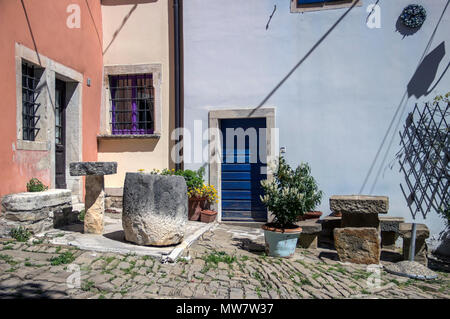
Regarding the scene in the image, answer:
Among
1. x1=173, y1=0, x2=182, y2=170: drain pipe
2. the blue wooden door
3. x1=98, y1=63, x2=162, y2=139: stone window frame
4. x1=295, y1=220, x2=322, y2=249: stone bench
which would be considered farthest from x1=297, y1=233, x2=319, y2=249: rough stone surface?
x1=98, y1=63, x2=162, y2=139: stone window frame

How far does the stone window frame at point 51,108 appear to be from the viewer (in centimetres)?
545

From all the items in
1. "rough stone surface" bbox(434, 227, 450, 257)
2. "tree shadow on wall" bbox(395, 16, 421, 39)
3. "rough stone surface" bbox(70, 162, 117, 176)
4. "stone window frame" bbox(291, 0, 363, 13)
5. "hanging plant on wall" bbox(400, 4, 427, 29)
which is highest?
"stone window frame" bbox(291, 0, 363, 13)

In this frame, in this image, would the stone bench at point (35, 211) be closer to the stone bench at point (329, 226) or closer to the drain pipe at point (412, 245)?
the stone bench at point (329, 226)

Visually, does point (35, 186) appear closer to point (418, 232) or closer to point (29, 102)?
point (29, 102)

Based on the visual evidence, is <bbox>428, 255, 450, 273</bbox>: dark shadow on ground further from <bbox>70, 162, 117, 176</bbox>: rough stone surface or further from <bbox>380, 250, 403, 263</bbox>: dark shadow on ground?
<bbox>70, 162, 117, 176</bbox>: rough stone surface

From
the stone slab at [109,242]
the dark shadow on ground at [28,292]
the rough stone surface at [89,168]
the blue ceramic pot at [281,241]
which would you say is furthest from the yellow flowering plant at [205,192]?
the dark shadow on ground at [28,292]

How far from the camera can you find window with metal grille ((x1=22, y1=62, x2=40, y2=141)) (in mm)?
5852

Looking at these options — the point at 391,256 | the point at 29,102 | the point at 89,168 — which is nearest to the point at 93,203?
the point at 89,168

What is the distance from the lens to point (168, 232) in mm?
4707

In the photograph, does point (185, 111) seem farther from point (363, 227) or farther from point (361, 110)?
point (363, 227)

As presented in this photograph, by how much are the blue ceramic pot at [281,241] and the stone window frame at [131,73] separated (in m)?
3.73

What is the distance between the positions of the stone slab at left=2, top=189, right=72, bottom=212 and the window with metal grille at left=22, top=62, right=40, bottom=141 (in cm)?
110

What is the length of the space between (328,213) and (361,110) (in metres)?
2.10
